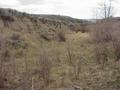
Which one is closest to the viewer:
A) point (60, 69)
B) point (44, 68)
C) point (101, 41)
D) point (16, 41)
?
point (44, 68)

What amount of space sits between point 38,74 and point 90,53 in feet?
12.2

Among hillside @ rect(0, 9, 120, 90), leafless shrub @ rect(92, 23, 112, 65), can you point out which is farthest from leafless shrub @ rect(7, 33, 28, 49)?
leafless shrub @ rect(92, 23, 112, 65)

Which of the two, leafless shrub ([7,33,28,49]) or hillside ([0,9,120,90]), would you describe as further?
leafless shrub ([7,33,28,49])

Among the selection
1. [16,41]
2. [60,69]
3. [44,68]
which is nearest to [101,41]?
[16,41]

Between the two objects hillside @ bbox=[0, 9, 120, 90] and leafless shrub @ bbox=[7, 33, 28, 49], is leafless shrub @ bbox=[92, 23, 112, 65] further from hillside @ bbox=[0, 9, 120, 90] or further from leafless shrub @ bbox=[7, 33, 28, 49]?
leafless shrub @ bbox=[7, 33, 28, 49]

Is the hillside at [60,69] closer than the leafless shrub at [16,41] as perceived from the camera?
Yes

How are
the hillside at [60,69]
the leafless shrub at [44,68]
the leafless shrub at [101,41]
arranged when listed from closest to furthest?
the hillside at [60,69], the leafless shrub at [44,68], the leafless shrub at [101,41]

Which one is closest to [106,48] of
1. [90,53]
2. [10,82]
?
[90,53]

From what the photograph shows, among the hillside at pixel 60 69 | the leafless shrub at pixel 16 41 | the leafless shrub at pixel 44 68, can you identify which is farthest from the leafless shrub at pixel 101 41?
the leafless shrub at pixel 16 41

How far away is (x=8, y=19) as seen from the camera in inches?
635

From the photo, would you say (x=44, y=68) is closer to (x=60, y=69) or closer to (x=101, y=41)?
(x=60, y=69)

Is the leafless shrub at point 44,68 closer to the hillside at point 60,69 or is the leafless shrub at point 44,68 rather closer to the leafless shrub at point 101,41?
the hillside at point 60,69

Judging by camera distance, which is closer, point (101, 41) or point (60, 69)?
point (60, 69)

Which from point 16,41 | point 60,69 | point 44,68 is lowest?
point 60,69
